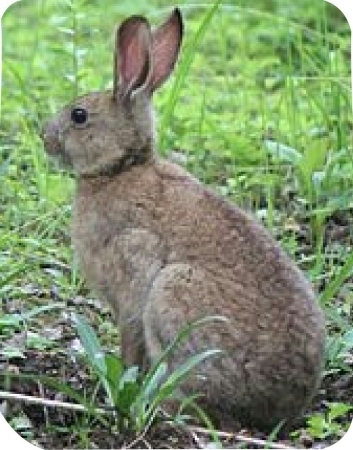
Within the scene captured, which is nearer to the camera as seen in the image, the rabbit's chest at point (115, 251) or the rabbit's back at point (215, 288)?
the rabbit's back at point (215, 288)

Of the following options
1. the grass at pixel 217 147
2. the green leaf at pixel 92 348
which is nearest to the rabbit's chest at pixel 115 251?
the grass at pixel 217 147

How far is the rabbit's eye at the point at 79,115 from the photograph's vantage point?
15.9 ft

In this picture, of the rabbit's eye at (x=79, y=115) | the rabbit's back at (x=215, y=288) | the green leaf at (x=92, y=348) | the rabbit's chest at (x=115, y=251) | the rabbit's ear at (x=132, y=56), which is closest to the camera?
the green leaf at (x=92, y=348)

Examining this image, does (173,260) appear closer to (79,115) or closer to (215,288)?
(215,288)

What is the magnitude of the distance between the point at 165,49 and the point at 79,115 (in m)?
0.27

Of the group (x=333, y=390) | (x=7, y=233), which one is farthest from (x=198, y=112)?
(x=333, y=390)

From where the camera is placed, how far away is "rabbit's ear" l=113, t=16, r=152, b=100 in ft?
15.5

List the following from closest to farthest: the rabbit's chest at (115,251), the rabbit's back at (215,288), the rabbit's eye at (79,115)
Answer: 1. the rabbit's back at (215,288)
2. the rabbit's chest at (115,251)
3. the rabbit's eye at (79,115)

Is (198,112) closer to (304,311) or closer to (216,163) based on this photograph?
(216,163)

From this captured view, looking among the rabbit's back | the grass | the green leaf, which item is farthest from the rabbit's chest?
the green leaf

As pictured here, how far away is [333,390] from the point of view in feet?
15.3

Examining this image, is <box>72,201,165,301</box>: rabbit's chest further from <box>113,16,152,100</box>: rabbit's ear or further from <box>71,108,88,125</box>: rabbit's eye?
<box>113,16,152,100</box>: rabbit's ear

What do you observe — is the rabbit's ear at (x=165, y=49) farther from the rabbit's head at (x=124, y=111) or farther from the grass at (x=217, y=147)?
the grass at (x=217, y=147)

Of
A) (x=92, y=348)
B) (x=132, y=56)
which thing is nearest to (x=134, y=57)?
(x=132, y=56)
